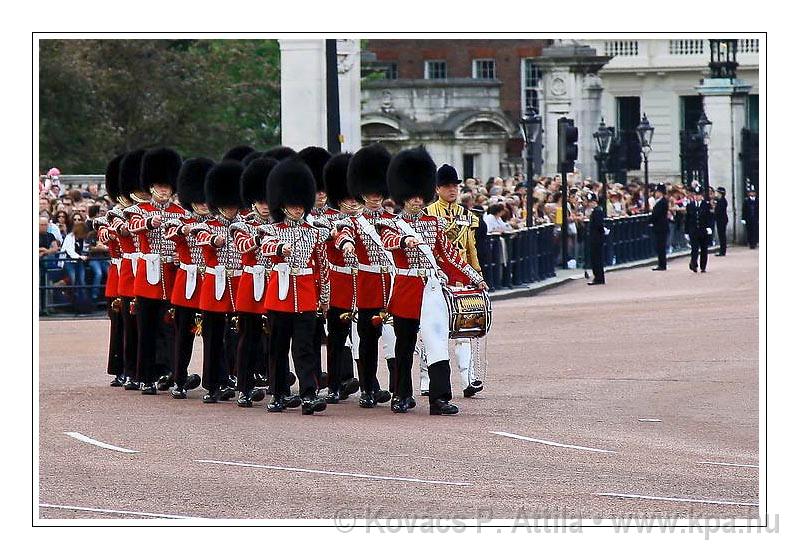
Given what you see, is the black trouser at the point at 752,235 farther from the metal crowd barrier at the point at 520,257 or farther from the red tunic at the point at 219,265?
the red tunic at the point at 219,265

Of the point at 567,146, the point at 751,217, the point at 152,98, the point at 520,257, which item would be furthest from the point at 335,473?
the point at 152,98

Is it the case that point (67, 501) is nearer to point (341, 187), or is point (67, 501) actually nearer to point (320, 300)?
point (320, 300)

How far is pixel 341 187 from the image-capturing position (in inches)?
506

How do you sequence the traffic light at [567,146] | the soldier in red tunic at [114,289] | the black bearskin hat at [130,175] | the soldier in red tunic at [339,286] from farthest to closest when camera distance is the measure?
the traffic light at [567,146] → the black bearskin hat at [130,175] → the soldier in red tunic at [114,289] → the soldier in red tunic at [339,286]

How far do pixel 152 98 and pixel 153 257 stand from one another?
72.2 ft

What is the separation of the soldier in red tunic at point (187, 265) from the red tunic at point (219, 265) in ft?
0.42

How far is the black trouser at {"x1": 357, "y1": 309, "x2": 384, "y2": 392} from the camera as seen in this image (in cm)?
1249

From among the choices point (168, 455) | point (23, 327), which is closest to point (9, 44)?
point (23, 327)

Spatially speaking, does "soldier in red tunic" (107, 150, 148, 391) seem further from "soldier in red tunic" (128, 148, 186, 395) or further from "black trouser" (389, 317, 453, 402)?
"black trouser" (389, 317, 453, 402)

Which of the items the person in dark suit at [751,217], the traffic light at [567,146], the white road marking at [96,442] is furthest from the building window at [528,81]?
the white road marking at [96,442]

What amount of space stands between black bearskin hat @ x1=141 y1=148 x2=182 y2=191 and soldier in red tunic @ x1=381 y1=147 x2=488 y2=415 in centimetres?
194

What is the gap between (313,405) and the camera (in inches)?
472

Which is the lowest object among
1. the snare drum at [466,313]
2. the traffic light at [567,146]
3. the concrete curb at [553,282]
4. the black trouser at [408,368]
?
the concrete curb at [553,282]

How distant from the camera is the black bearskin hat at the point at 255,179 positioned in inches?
495
